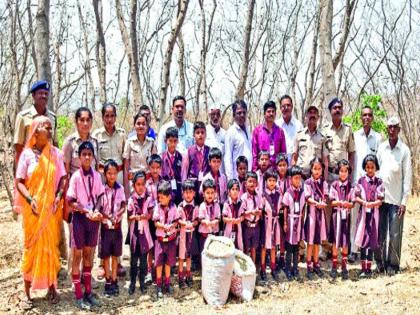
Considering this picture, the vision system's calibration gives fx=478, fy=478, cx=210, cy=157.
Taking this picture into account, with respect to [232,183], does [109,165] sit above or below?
above

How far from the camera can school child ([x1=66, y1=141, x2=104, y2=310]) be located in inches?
186

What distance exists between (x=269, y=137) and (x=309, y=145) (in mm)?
493

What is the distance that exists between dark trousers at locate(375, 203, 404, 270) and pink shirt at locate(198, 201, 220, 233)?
2.03 meters

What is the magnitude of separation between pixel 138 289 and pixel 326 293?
2.06 m

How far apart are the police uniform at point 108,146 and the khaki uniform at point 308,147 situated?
7.01 ft

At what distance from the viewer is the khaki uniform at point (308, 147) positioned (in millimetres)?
5746

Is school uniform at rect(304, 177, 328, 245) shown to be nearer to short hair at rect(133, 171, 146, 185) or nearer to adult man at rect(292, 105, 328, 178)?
adult man at rect(292, 105, 328, 178)

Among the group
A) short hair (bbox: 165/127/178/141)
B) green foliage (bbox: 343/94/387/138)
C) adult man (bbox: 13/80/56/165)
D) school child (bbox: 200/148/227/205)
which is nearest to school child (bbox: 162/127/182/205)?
short hair (bbox: 165/127/178/141)

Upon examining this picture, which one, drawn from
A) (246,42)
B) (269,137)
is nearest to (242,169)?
(269,137)

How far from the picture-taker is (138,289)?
5.29 metres

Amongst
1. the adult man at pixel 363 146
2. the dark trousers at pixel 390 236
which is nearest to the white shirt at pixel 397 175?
the dark trousers at pixel 390 236

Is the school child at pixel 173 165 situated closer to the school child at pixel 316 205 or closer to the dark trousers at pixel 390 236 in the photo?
the school child at pixel 316 205

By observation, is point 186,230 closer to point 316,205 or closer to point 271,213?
point 271,213

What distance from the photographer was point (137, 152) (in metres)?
5.39
